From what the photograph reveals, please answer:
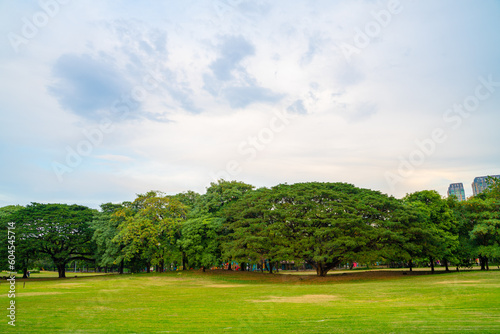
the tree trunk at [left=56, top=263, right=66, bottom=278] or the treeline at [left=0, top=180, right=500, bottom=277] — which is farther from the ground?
the treeline at [left=0, top=180, right=500, bottom=277]

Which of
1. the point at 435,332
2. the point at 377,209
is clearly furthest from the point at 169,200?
the point at 435,332

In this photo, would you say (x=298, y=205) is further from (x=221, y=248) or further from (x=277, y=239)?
(x=221, y=248)

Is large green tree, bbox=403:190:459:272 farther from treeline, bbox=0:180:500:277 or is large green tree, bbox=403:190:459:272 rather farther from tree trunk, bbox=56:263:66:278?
tree trunk, bbox=56:263:66:278

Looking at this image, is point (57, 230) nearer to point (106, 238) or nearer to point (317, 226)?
point (106, 238)

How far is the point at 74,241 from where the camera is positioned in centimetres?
5653

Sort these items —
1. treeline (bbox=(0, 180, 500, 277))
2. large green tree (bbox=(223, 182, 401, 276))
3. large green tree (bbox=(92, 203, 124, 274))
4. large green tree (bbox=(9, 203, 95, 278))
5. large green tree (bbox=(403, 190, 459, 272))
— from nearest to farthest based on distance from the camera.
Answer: large green tree (bbox=(223, 182, 401, 276)) < treeline (bbox=(0, 180, 500, 277)) < large green tree (bbox=(403, 190, 459, 272)) < large green tree (bbox=(92, 203, 124, 274)) < large green tree (bbox=(9, 203, 95, 278))

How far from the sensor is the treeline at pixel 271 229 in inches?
1480

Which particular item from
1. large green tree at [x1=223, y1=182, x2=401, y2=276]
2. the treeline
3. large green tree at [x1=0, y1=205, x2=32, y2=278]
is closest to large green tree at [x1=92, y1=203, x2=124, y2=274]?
the treeline

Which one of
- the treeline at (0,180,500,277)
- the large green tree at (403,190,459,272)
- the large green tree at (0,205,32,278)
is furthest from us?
the large green tree at (0,205,32,278)

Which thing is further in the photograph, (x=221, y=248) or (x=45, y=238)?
(x=45, y=238)

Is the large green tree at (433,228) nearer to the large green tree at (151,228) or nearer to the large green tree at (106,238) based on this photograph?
the large green tree at (151,228)

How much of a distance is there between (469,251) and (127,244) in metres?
49.2

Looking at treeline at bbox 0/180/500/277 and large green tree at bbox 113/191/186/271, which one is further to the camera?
large green tree at bbox 113/191/186/271

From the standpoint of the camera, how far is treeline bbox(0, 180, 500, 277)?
123 ft
